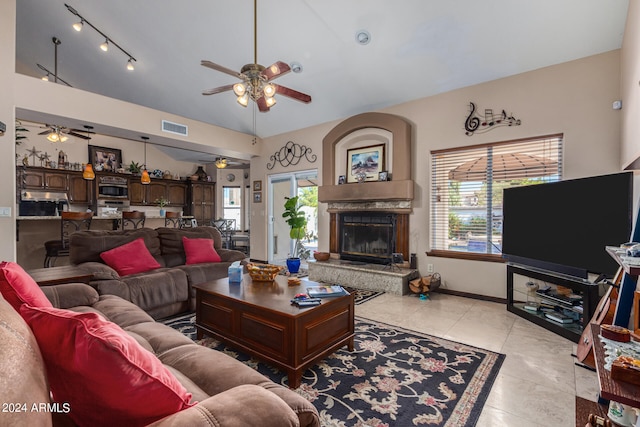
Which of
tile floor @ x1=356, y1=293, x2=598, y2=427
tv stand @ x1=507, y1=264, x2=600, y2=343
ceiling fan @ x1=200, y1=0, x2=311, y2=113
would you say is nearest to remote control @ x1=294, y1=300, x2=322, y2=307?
tile floor @ x1=356, y1=293, x2=598, y2=427

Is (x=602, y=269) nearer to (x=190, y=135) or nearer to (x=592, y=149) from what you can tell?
(x=592, y=149)

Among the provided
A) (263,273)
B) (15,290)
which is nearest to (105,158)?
(263,273)

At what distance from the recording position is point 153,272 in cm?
338

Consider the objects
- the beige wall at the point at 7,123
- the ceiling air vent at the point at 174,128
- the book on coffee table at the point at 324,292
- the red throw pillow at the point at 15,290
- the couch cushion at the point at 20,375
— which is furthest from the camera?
the ceiling air vent at the point at 174,128

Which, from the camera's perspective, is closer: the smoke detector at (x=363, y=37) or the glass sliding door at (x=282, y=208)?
the smoke detector at (x=363, y=37)

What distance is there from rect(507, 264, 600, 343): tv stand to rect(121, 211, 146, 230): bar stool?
6.67 meters

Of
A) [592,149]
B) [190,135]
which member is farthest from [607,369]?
[190,135]

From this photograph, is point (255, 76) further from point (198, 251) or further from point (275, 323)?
point (198, 251)

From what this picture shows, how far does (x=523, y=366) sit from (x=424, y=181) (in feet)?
9.07

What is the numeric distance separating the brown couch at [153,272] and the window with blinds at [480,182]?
10.1ft

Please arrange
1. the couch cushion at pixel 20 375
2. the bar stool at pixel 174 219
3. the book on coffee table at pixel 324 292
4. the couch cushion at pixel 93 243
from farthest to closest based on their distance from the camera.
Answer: the bar stool at pixel 174 219 → the couch cushion at pixel 93 243 → the book on coffee table at pixel 324 292 → the couch cushion at pixel 20 375

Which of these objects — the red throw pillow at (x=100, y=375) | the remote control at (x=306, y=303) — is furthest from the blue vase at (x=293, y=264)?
the red throw pillow at (x=100, y=375)

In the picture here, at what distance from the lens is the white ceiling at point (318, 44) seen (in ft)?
10.3

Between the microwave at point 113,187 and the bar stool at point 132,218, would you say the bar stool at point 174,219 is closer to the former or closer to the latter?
the bar stool at point 132,218
